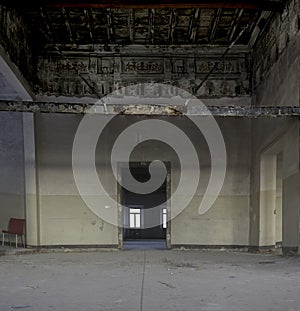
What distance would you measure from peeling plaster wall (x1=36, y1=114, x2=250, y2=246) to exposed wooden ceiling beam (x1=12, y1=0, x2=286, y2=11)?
8.78 feet

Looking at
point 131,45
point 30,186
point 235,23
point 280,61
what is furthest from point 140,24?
point 30,186

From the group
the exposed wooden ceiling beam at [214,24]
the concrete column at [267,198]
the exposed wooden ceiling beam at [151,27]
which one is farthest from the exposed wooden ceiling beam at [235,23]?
the concrete column at [267,198]

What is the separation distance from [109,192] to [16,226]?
77.1 inches

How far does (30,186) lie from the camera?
7.96 meters

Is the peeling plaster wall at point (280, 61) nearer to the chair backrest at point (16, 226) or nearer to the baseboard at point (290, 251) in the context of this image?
the baseboard at point (290, 251)

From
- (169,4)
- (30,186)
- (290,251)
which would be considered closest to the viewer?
(290,251)

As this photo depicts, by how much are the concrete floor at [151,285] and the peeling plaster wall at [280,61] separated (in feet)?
7.78

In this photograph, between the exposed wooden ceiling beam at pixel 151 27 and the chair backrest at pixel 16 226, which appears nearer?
the exposed wooden ceiling beam at pixel 151 27

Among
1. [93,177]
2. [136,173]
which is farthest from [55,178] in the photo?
[136,173]

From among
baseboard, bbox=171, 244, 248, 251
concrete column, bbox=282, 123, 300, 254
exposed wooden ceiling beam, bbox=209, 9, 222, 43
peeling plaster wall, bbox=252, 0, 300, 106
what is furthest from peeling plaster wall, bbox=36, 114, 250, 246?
concrete column, bbox=282, 123, 300, 254

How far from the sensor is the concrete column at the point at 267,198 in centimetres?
756

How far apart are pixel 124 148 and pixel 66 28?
2574 mm

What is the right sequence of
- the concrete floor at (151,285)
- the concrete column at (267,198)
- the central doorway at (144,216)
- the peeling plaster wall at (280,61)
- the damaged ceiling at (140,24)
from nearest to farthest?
the concrete floor at (151,285) → the peeling plaster wall at (280,61) → the damaged ceiling at (140,24) → the concrete column at (267,198) → the central doorway at (144,216)

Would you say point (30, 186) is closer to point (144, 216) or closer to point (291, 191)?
point (291, 191)
